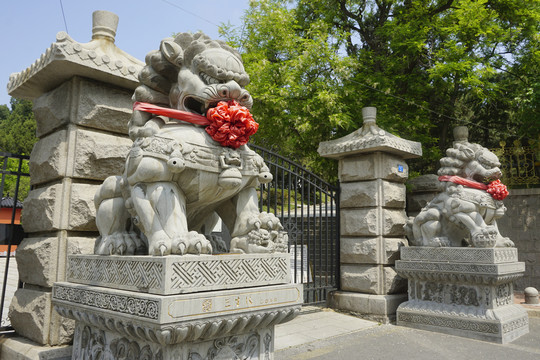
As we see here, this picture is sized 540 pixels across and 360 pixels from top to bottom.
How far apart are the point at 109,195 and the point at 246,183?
36.4 inches

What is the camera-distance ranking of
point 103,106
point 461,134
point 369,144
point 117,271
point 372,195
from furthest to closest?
point 461,134 < point 372,195 < point 369,144 < point 103,106 < point 117,271

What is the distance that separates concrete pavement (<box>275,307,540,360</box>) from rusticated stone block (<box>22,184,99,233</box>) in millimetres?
2356

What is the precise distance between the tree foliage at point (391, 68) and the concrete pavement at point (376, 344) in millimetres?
4245

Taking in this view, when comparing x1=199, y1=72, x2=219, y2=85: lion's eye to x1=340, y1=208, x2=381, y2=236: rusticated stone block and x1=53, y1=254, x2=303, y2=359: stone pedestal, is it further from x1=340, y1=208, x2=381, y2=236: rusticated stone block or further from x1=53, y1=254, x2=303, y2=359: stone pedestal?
x1=340, y1=208, x2=381, y2=236: rusticated stone block

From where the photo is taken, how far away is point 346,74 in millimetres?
8820

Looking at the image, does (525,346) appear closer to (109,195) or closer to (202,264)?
(202,264)

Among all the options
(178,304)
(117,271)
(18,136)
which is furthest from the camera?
(18,136)

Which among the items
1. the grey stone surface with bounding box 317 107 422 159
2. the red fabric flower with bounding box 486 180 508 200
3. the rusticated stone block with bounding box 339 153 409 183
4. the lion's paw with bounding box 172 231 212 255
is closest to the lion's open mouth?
the lion's paw with bounding box 172 231 212 255

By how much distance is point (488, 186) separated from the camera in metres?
5.32

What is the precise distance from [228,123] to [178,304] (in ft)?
3.69

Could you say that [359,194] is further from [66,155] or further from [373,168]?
[66,155]

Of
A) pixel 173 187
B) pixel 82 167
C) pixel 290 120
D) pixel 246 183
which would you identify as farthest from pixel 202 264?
pixel 290 120

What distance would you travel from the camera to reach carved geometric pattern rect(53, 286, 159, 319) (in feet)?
6.21

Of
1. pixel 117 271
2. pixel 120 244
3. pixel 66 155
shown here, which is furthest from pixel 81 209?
pixel 117 271
